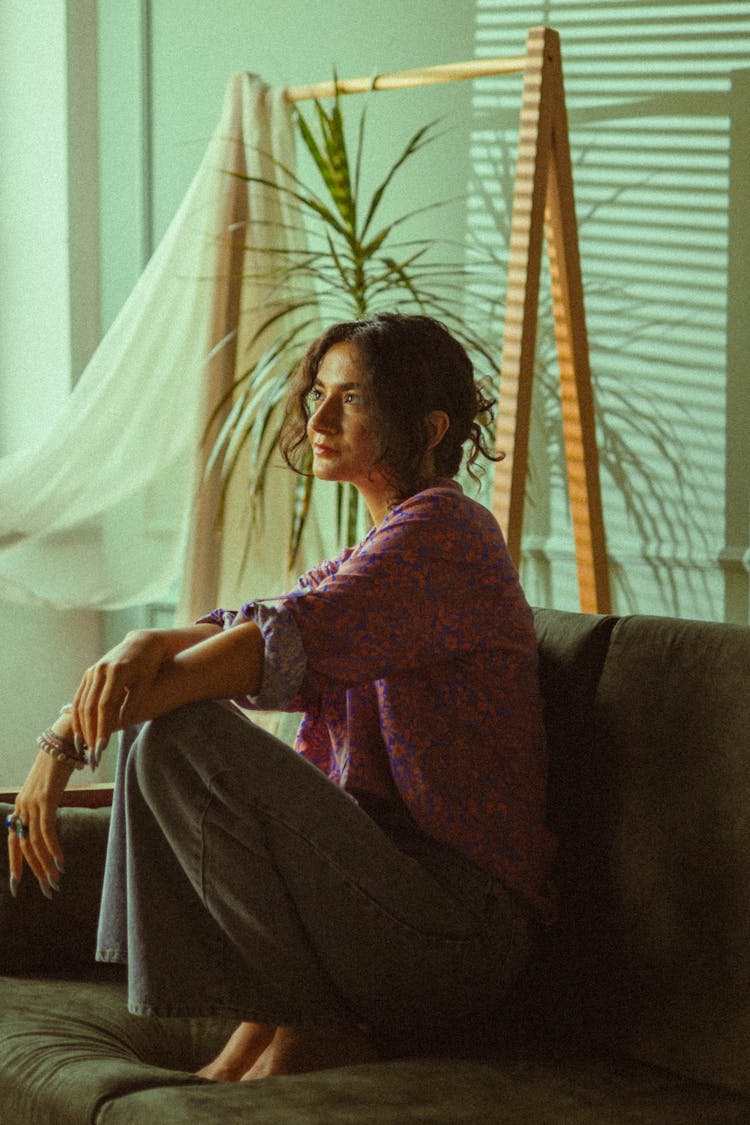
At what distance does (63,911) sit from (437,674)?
66 centimetres

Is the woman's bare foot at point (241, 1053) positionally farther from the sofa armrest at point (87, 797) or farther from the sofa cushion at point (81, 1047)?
the sofa armrest at point (87, 797)

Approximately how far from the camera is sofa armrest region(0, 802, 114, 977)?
1948 millimetres

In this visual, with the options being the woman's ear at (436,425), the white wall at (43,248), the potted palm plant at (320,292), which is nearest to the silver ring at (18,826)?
the woman's ear at (436,425)

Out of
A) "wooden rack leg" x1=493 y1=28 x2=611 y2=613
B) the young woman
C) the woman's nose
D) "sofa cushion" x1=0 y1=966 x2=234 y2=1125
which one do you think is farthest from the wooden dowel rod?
"sofa cushion" x1=0 y1=966 x2=234 y2=1125

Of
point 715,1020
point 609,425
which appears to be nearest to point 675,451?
point 609,425

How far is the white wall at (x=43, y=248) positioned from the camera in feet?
12.7

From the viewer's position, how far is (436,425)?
1852 millimetres

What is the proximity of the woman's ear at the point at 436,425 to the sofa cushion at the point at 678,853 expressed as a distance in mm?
381

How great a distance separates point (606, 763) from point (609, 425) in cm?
149

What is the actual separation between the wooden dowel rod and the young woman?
132cm

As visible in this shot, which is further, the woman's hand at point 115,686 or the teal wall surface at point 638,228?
the teal wall surface at point 638,228

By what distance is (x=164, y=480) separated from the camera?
336 cm

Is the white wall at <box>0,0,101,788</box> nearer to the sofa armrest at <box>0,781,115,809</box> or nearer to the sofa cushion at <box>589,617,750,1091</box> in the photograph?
the sofa armrest at <box>0,781,115,809</box>

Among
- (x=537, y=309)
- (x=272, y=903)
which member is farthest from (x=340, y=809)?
(x=537, y=309)
